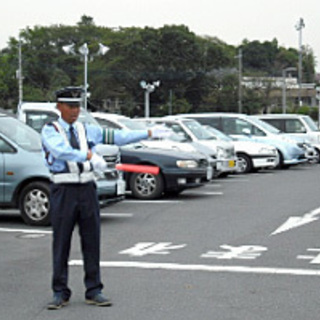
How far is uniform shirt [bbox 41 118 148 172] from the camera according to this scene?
6449 millimetres

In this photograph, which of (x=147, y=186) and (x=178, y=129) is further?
(x=178, y=129)

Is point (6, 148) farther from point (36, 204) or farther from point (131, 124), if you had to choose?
point (131, 124)

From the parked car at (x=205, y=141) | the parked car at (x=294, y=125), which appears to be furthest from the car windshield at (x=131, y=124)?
the parked car at (x=294, y=125)

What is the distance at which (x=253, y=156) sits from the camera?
73.2 ft

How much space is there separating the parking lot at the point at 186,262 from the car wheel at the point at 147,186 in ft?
1.07

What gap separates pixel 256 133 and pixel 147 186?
9.40m

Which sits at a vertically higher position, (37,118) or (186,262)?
(37,118)

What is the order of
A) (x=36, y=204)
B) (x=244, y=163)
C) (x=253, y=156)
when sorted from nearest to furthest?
(x=36, y=204) < (x=253, y=156) < (x=244, y=163)

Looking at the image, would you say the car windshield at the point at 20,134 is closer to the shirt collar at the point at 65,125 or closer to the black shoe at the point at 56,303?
the shirt collar at the point at 65,125

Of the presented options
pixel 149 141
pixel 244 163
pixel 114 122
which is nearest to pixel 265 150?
pixel 244 163

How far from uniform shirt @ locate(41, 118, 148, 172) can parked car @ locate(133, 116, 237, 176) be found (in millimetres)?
11711

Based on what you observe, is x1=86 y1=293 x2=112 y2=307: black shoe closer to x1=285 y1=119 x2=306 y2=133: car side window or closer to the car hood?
the car hood

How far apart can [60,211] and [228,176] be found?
15.1 metres

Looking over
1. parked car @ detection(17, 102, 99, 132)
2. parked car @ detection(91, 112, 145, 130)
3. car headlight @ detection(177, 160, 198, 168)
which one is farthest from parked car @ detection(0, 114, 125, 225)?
parked car @ detection(91, 112, 145, 130)
